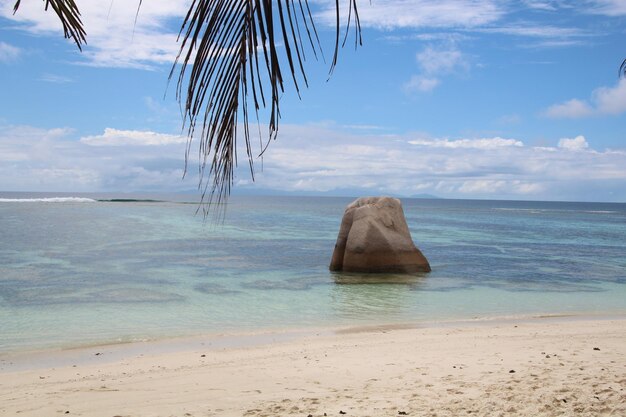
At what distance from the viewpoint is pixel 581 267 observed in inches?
851

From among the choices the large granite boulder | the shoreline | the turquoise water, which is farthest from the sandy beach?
the large granite boulder

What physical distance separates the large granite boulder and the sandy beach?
7.07m

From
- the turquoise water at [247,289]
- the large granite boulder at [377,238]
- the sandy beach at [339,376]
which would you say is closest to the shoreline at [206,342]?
the sandy beach at [339,376]

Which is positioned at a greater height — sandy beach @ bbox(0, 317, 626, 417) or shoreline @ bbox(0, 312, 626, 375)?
sandy beach @ bbox(0, 317, 626, 417)

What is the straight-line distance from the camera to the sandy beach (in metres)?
5.55

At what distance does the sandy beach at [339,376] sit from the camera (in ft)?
18.2

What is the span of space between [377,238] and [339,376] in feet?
34.7

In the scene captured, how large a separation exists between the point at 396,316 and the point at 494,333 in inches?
100

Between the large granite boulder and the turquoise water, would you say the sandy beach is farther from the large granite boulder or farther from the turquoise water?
the large granite boulder

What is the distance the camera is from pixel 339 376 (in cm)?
686

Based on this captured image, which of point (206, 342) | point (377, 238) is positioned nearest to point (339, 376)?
point (206, 342)

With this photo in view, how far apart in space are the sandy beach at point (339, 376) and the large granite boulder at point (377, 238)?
7071mm

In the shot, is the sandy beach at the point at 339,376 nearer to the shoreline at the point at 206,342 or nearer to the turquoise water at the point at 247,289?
the shoreline at the point at 206,342

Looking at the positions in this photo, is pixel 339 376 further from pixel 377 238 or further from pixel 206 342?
pixel 377 238
